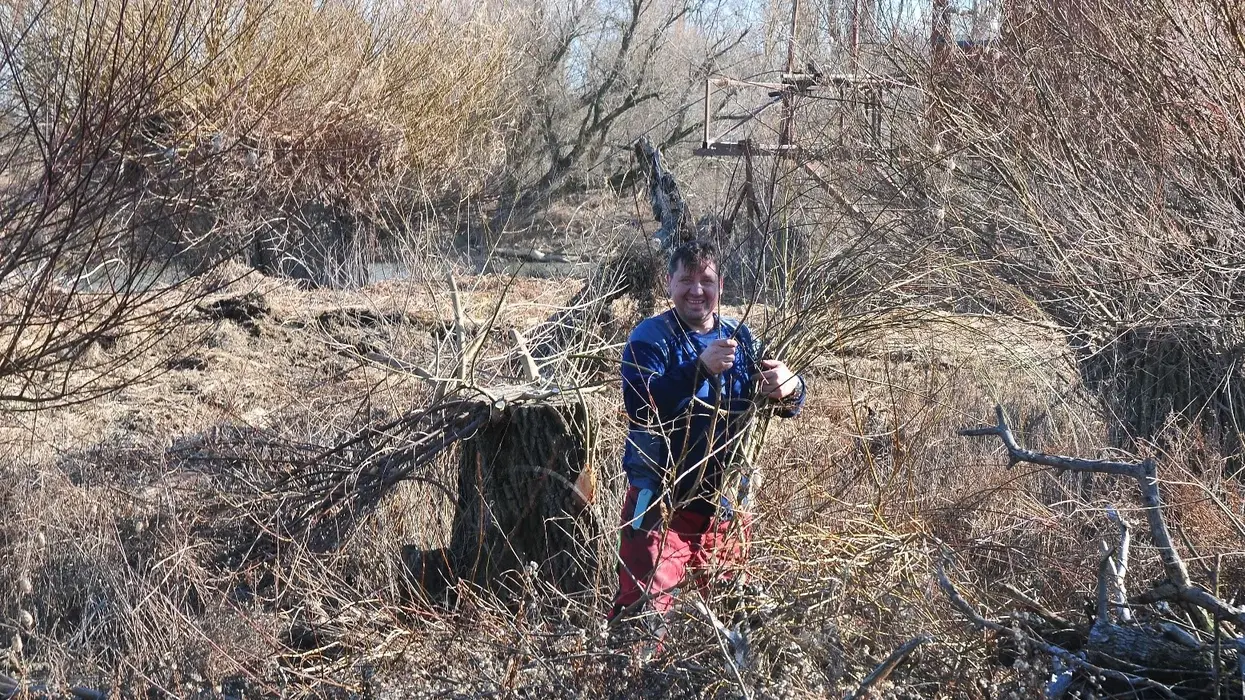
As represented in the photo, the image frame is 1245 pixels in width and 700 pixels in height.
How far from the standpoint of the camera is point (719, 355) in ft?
11.1

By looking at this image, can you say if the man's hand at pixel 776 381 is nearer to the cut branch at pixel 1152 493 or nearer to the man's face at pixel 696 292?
the man's face at pixel 696 292

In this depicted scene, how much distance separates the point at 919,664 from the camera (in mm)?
3025

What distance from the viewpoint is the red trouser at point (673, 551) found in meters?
3.36

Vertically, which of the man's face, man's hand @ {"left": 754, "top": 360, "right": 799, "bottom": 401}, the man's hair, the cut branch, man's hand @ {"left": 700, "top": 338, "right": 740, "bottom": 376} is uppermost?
the man's hair

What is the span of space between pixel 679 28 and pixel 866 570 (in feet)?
72.4

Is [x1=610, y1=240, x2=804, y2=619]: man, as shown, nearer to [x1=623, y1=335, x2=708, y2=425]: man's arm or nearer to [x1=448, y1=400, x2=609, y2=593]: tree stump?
[x1=623, y1=335, x2=708, y2=425]: man's arm

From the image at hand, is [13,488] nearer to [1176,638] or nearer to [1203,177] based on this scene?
[1176,638]

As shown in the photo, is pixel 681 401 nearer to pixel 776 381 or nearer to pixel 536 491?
pixel 776 381

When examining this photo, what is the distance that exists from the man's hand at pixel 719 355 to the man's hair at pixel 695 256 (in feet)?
0.90

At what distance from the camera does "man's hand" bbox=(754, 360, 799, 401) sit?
138 inches

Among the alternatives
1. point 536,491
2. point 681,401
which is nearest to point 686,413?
point 681,401

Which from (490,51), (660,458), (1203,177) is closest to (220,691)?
(660,458)

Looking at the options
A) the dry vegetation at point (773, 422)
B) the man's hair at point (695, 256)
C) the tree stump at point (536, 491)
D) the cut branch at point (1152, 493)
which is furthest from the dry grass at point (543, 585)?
the man's hair at point (695, 256)

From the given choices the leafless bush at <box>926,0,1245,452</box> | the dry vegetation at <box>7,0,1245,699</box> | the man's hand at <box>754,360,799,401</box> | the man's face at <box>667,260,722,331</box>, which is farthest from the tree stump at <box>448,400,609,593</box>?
the leafless bush at <box>926,0,1245,452</box>
